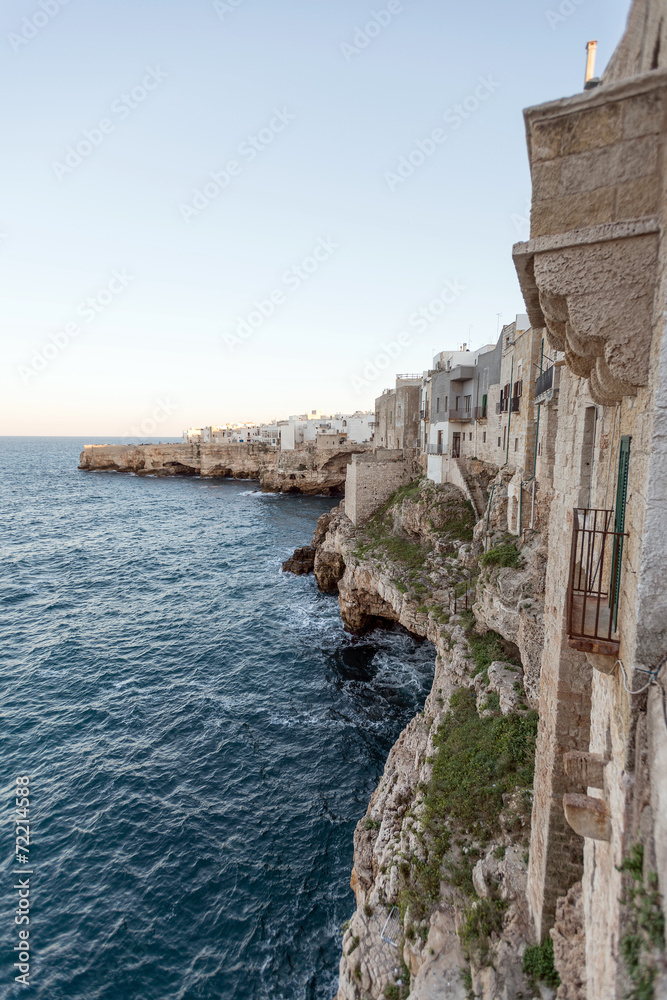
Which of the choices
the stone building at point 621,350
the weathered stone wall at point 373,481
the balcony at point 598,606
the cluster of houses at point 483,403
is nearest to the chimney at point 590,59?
the stone building at point 621,350

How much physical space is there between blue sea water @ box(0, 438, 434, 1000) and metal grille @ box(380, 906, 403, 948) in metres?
3.35

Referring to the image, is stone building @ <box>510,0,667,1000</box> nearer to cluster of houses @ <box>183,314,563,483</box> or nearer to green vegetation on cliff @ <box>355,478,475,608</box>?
cluster of houses @ <box>183,314,563,483</box>

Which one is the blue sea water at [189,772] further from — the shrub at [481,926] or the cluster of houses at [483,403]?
the cluster of houses at [483,403]

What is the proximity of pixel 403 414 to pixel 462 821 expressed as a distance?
3517cm

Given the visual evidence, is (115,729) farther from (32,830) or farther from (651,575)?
(651,575)

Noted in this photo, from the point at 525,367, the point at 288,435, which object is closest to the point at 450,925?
the point at 525,367

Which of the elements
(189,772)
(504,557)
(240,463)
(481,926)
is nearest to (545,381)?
(504,557)

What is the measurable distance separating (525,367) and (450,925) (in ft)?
56.1

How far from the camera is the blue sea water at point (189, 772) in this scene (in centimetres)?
1065

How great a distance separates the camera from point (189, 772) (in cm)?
1549

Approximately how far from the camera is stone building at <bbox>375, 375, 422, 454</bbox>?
133 ft

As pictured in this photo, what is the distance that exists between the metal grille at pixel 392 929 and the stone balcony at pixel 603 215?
9.47 metres

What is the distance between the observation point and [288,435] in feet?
268

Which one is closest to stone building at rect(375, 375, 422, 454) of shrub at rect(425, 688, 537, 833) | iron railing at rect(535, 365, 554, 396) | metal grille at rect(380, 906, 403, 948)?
iron railing at rect(535, 365, 554, 396)
